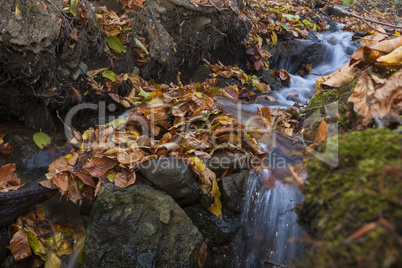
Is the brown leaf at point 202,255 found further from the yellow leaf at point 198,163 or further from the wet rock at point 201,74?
the wet rock at point 201,74

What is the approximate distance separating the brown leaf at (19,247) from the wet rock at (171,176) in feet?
4.08

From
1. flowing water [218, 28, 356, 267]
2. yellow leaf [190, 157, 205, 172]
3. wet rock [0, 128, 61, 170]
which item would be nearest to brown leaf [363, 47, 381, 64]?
flowing water [218, 28, 356, 267]

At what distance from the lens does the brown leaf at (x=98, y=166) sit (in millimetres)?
2289

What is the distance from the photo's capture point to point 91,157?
2.35 m

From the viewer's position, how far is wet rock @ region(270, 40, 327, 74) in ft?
22.1

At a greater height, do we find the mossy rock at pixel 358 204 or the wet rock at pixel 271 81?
the mossy rock at pixel 358 204

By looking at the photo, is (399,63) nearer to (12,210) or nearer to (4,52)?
(12,210)

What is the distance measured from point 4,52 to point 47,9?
0.74 meters

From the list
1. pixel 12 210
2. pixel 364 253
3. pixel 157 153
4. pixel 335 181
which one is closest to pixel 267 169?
pixel 157 153

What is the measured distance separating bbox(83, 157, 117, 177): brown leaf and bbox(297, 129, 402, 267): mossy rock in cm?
175

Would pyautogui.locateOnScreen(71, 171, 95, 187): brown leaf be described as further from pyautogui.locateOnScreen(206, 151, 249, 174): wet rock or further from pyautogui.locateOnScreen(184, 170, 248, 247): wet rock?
pyautogui.locateOnScreen(206, 151, 249, 174): wet rock

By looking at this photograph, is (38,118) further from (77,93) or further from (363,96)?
(363,96)

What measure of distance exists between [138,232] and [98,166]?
0.69 m

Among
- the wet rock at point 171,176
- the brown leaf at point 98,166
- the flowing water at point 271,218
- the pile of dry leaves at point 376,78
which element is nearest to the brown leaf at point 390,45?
the pile of dry leaves at point 376,78
